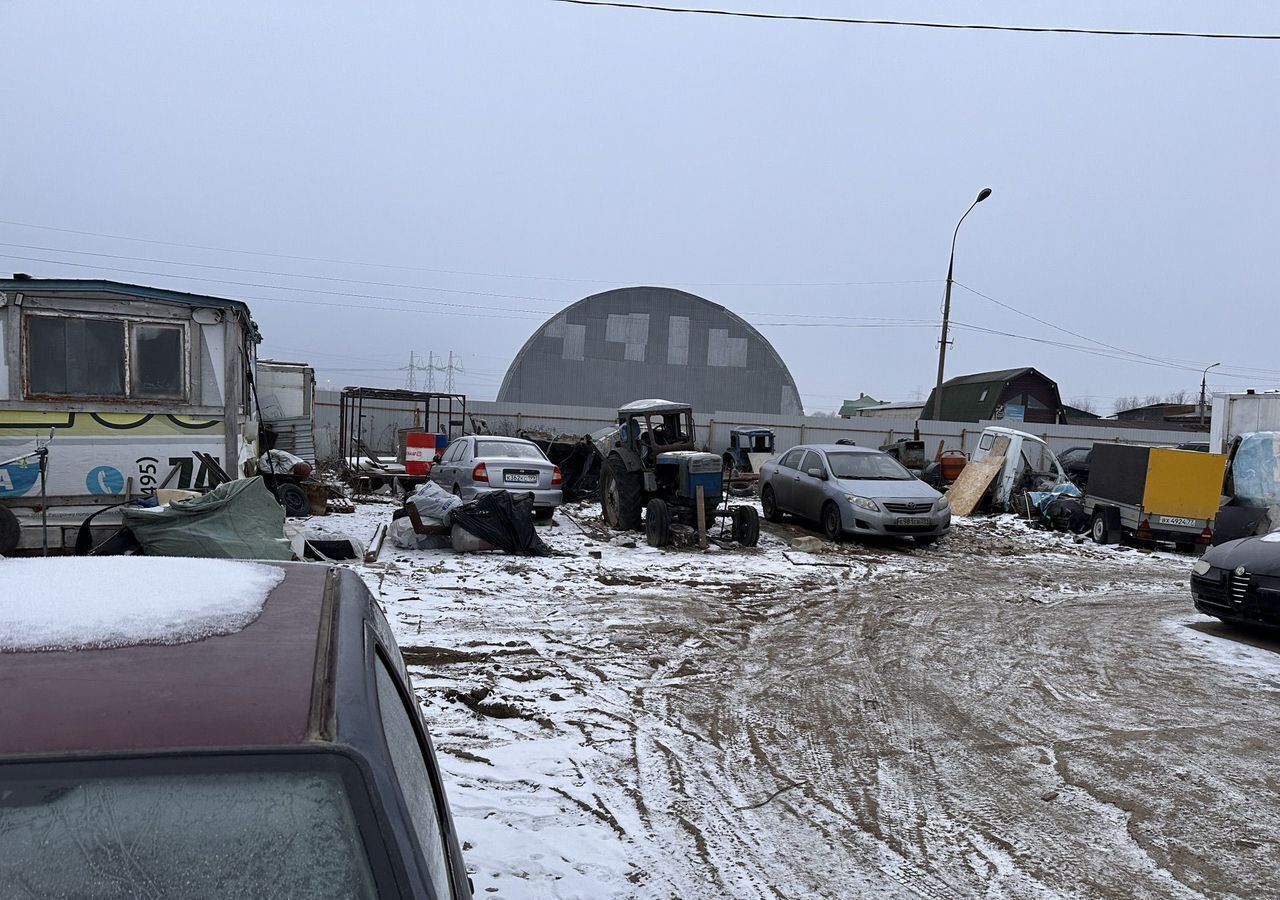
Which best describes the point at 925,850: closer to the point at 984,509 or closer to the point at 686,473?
the point at 686,473

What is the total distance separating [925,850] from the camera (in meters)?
3.52

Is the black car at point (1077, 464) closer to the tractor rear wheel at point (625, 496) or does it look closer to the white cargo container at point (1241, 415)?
the white cargo container at point (1241, 415)

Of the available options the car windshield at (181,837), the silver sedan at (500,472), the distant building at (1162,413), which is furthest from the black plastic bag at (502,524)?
→ the distant building at (1162,413)

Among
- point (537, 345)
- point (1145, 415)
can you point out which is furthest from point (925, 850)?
point (1145, 415)

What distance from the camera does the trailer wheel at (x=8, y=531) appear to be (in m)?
7.89

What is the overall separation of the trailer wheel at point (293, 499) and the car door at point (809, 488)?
8179 millimetres

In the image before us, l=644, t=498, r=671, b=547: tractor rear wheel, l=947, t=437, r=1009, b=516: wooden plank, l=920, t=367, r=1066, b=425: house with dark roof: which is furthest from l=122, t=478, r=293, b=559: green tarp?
l=920, t=367, r=1066, b=425: house with dark roof

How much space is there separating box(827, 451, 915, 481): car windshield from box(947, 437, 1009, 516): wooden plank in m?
4.38

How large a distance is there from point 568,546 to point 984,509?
10883mm

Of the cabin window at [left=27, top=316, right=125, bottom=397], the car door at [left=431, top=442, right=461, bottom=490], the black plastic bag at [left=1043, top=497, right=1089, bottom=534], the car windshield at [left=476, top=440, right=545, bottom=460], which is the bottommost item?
the black plastic bag at [left=1043, top=497, right=1089, bottom=534]

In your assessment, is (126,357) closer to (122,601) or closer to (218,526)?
(218,526)

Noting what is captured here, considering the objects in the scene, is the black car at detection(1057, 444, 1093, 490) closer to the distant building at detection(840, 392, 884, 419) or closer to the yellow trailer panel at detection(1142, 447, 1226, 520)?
the yellow trailer panel at detection(1142, 447, 1226, 520)

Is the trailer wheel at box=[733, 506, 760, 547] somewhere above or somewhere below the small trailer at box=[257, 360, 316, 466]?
below

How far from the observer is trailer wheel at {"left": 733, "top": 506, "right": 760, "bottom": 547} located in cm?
1194
